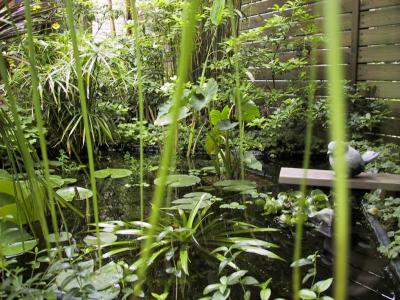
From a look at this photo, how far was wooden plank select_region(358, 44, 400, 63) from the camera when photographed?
136 inches

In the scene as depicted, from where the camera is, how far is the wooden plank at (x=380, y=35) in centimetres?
343

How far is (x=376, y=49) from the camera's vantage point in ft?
11.8

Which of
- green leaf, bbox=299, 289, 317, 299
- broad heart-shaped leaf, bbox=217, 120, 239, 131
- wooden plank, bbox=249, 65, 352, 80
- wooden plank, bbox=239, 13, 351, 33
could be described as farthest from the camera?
wooden plank, bbox=249, 65, 352, 80

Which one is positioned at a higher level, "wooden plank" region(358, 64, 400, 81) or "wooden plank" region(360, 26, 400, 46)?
"wooden plank" region(360, 26, 400, 46)

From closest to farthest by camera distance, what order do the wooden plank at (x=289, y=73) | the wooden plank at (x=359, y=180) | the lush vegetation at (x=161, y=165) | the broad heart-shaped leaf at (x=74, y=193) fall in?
the lush vegetation at (x=161, y=165), the wooden plank at (x=359, y=180), the broad heart-shaped leaf at (x=74, y=193), the wooden plank at (x=289, y=73)

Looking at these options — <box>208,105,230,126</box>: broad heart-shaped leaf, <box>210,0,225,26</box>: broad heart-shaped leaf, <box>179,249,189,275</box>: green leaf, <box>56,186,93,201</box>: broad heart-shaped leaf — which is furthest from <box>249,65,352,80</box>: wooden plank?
<box>210,0,225,26</box>: broad heart-shaped leaf

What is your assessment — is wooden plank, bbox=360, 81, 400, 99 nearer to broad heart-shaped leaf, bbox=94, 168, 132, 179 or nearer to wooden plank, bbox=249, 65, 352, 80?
wooden plank, bbox=249, 65, 352, 80

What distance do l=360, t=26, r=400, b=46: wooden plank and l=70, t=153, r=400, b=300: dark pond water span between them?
168 centimetres

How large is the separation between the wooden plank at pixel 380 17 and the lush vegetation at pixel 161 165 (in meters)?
0.60

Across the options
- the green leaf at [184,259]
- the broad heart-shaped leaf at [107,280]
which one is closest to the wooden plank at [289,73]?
the green leaf at [184,259]

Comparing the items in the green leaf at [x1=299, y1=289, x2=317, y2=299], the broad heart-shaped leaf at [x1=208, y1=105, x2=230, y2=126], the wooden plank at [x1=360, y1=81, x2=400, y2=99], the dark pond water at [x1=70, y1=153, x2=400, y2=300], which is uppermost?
the wooden plank at [x1=360, y1=81, x2=400, y2=99]

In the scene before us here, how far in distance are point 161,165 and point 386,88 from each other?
3.83 metres

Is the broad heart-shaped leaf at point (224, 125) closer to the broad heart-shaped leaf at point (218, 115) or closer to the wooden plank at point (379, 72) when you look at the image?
the broad heart-shaped leaf at point (218, 115)

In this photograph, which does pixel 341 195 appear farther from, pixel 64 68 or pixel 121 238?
pixel 64 68
